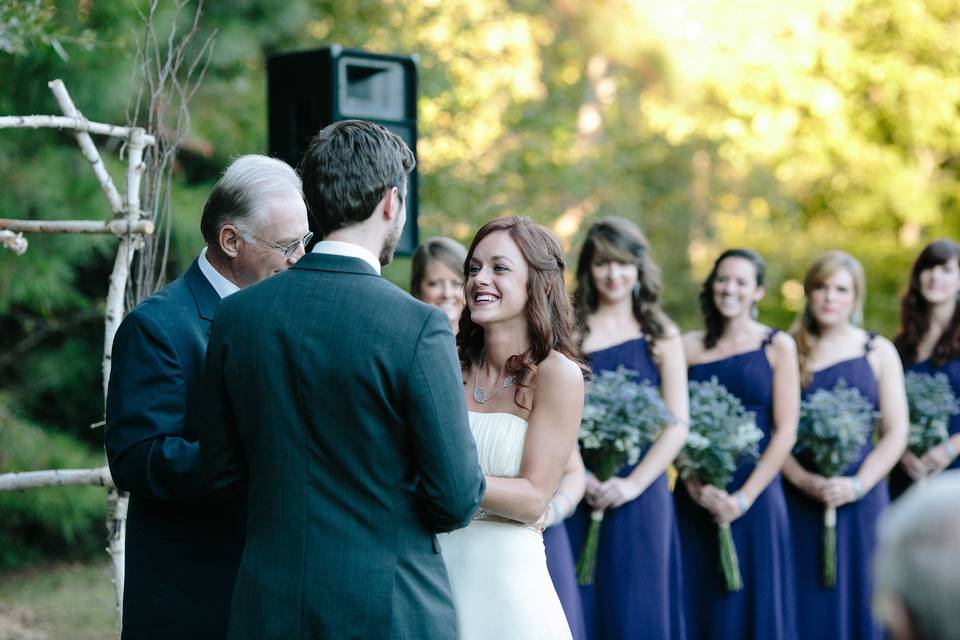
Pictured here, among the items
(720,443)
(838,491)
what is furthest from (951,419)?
(720,443)

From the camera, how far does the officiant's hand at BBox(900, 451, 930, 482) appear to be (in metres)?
6.61

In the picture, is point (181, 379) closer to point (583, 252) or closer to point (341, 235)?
point (341, 235)

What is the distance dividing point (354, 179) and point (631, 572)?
10.9ft

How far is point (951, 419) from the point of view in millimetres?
6750

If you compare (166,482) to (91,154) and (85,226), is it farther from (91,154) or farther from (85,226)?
(91,154)

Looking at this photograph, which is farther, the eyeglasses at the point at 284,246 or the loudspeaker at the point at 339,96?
the loudspeaker at the point at 339,96

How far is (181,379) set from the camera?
2957 millimetres

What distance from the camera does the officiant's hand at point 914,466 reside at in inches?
260

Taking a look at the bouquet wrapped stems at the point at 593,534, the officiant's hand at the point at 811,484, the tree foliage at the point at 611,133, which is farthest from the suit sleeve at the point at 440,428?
the tree foliage at the point at 611,133

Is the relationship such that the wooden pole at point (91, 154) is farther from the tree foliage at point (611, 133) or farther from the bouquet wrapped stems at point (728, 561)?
the tree foliage at point (611, 133)

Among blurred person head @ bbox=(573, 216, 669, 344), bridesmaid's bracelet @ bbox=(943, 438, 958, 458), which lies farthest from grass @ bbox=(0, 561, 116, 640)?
bridesmaid's bracelet @ bbox=(943, 438, 958, 458)

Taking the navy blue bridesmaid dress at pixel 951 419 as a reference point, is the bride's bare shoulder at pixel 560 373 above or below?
above

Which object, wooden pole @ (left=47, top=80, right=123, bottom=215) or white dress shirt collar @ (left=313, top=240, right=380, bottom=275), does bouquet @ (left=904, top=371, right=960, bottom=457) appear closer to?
wooden pole @ (left=47, top=80, right=123, bottom=215)

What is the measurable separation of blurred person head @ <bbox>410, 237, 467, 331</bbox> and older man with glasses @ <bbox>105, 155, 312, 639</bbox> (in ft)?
7.05
